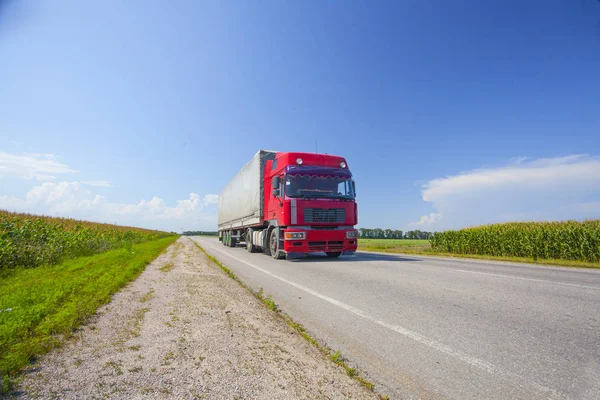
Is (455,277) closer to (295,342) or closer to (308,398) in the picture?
(295,342)

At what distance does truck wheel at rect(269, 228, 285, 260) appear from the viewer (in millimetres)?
12156

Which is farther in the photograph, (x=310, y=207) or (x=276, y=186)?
(x=276, y=186)

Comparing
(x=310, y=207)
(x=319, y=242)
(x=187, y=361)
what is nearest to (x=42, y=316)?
(x=187, y=361)

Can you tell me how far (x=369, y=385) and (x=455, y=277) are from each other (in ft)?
18.5

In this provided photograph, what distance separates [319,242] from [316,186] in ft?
6.93

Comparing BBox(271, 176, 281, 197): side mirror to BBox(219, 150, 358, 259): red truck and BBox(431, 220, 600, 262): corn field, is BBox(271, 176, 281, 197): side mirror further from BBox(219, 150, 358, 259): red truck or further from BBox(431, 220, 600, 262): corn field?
BBox(431, 220, 600, 262): corn field

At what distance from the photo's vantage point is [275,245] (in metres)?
12.9

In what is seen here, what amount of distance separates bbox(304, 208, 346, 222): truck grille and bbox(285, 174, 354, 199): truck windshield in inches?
20.6

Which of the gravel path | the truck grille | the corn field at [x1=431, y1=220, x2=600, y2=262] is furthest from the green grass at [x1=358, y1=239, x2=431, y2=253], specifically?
the gravel path

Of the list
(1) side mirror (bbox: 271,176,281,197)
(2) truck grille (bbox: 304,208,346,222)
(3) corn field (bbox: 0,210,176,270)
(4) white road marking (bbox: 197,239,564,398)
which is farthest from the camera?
(1) side mirror (bbox: 271,176,281,197)

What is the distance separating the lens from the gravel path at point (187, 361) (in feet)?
6.63

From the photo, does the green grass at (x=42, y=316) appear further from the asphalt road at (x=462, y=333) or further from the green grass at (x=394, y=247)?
the green grass at (x=394, y=247)

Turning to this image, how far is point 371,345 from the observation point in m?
3.03

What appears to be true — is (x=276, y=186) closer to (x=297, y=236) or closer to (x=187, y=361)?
(x=297, y=236)
